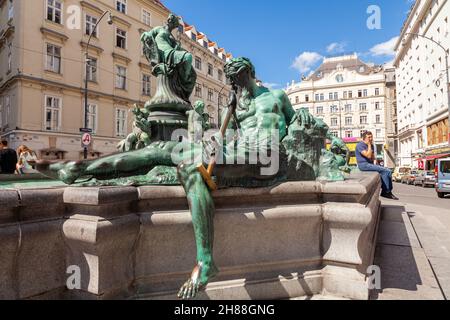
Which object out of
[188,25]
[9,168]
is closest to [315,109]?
[188,25]

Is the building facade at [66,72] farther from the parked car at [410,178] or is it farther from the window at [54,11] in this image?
the parked car at [410,178]

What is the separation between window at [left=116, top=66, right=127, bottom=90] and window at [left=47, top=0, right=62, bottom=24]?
5.12m

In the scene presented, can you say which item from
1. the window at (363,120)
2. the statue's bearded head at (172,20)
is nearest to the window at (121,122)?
the statue's bearded head at (172,20)

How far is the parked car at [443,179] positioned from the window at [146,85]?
71.9 ft

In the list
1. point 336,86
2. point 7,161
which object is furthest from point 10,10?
point 336,86

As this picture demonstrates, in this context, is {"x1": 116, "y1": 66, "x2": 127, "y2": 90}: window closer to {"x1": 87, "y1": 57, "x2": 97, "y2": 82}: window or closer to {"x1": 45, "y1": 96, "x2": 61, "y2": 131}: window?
{"x1": 87, "y1": 57, "x2": 97, "y2": 82}: window

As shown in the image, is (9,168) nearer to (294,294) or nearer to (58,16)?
(294,294)

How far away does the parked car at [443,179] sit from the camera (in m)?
13.3

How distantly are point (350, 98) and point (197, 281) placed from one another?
66.3 m

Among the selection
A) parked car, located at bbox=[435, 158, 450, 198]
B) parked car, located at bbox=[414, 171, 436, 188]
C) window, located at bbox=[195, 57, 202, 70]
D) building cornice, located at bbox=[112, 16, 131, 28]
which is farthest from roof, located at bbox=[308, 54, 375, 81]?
parked car, located at bbox=[435, 158, 450, 198]

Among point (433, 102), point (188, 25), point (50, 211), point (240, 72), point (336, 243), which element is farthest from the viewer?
point (188, 25)

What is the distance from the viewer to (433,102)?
32719 mm
